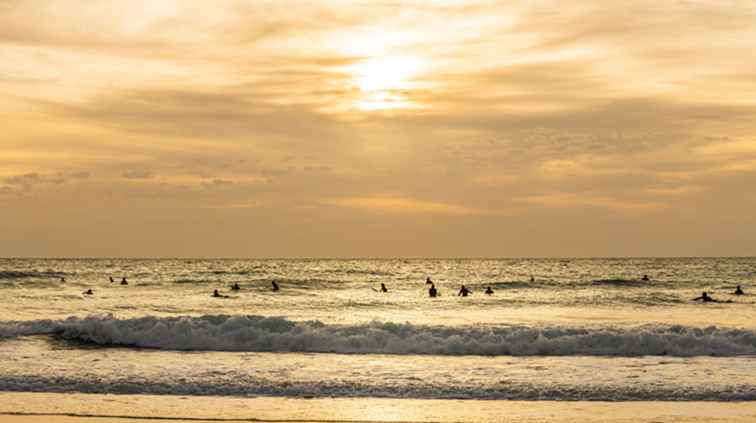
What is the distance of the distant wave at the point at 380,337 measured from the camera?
26.6 m

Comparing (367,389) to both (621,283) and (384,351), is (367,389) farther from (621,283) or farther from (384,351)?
(621,283)

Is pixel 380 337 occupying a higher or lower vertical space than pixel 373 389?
higher

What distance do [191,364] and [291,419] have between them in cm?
833

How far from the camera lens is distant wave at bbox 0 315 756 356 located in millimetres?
26594

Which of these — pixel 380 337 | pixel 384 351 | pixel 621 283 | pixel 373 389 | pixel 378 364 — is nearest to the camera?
pixel 373 389

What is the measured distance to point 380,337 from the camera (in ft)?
91.9

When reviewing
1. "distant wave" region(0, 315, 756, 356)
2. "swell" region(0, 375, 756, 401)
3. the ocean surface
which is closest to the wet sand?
"swell" region(0, 375, 756, 401)

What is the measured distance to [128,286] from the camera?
64.9 m

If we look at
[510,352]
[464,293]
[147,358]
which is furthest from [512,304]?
[147,358]

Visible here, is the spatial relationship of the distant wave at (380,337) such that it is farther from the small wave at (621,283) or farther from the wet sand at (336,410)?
the small wave at (621,283)

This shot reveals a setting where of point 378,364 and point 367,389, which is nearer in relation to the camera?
point 367,389

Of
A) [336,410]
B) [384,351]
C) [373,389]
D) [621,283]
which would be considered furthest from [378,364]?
[621,283]

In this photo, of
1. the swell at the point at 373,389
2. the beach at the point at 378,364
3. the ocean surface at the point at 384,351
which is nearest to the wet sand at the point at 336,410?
the beach at the point at 378,364

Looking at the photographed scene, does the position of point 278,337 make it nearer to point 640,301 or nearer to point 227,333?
point 227,333
